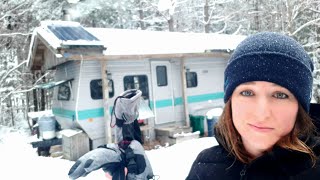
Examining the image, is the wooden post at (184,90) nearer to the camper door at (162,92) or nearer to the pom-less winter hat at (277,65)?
the camper door at (162,92)

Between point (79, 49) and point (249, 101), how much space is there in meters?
8.09

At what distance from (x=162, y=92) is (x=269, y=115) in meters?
10.0

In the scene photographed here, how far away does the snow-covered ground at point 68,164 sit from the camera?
7.37 m

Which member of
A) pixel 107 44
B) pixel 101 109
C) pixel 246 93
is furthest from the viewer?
pixel 107 44

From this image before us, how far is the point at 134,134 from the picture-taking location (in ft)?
12.2

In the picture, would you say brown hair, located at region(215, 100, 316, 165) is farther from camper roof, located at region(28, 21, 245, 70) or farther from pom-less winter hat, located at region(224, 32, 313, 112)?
camper roof, located at region(28, 21, 245, 70)

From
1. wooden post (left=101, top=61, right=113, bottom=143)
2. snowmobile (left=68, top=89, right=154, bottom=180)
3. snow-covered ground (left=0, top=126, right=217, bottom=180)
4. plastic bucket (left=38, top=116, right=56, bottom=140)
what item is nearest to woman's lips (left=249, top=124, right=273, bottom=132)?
snowmobile (left=68, top=89, right=154, bottom=180)

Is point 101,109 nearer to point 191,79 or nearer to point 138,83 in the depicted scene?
point 138,83

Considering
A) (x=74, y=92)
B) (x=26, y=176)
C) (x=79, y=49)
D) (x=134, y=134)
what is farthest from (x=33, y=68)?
(x=134, y=134)

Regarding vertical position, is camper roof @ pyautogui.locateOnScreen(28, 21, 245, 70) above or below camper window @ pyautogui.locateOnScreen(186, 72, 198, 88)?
above

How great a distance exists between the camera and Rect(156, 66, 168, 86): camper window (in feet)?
37.6

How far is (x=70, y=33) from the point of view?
392 inches

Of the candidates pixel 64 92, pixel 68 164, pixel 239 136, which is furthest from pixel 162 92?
pixel 239 136

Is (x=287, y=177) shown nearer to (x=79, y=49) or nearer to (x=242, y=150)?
(x=242, y=150)
